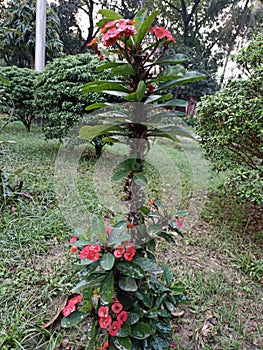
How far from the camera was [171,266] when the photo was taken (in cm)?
167

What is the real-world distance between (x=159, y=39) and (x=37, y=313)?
124cm

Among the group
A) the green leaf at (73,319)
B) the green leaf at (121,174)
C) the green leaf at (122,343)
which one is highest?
the green leaf at (121,174)

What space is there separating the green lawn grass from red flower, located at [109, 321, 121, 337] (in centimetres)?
34

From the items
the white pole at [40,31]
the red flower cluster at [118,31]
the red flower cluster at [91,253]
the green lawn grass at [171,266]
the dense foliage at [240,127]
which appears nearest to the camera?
the red flower cluster at [118,31]

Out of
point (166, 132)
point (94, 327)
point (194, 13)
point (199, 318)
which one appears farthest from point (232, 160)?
point (194, 13)

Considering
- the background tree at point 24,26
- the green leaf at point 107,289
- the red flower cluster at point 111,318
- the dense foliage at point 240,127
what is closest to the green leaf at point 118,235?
the green leaf at point 107,289

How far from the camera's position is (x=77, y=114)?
10.9 ft

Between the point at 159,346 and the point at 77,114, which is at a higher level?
the point at 77,114

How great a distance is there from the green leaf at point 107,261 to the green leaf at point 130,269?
0.06m

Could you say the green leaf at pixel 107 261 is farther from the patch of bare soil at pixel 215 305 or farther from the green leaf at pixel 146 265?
the patch of bare soil at pixel 215 305

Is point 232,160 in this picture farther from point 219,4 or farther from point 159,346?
point 219,4

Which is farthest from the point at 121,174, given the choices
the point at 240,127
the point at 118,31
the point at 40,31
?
the point at 40,31

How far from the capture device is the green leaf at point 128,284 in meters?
0.78

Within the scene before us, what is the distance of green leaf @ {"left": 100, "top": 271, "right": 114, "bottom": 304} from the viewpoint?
75cm
